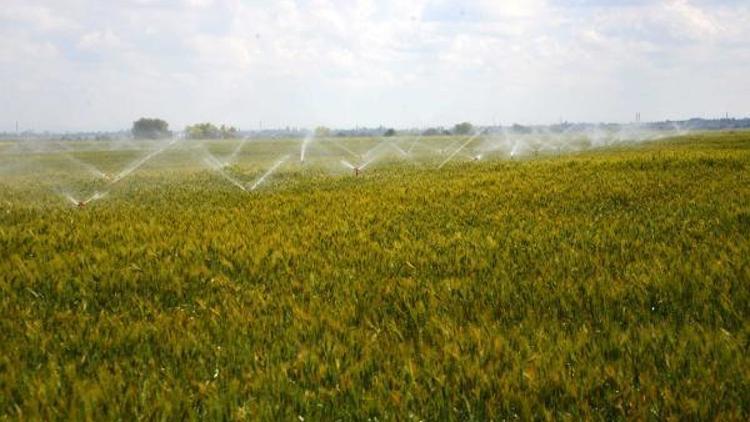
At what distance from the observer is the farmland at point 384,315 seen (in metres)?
3.43

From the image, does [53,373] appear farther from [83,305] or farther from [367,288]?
[367,288]

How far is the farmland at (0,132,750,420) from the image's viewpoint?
3428 mm

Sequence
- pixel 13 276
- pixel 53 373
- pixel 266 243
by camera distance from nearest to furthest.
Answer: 1. pixel 53 373
2. pixel 13 276
3. pixel 266 243

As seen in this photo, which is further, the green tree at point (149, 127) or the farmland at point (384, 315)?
the green tree at point (149, 127)

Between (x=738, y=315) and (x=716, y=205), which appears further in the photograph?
(x=716, y=205)

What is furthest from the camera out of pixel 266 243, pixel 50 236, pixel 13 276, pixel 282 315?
pixel 50 236

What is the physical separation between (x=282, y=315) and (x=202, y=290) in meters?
1.28

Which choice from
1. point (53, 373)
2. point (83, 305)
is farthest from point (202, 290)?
point (53, 373)

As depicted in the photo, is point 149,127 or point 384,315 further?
point 149,127

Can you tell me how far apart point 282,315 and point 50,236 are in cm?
514

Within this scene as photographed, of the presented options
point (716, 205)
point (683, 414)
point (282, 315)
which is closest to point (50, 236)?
point (282, 315)

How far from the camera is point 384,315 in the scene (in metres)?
4.98

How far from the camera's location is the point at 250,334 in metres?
4.56

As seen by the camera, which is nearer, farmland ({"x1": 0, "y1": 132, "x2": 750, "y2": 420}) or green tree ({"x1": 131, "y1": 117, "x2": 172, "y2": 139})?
farmland ({"x1": 0, "y1": 132, "x2": 750, "y2": 420})
